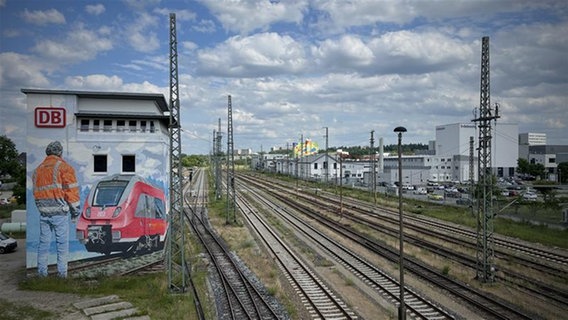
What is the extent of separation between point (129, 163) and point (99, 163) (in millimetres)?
1528

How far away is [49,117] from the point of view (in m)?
23.6

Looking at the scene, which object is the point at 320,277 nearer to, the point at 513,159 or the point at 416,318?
the point at 416,318

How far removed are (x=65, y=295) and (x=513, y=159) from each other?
368 ft

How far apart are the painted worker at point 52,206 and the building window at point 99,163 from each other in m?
1.48

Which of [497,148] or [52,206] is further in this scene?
[497,148]

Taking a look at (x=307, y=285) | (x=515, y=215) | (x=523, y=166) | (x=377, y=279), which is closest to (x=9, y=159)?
(x=307, y=285)

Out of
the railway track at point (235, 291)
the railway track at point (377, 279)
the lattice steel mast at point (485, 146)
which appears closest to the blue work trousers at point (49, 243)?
the railway track at point (235, 291)

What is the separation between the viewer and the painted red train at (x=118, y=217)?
77.7ft

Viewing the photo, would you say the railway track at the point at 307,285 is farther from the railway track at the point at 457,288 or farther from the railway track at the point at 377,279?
the railway track at the point at 457,288

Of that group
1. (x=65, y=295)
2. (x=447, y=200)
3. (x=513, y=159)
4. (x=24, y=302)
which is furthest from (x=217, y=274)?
(x=513, y=159)

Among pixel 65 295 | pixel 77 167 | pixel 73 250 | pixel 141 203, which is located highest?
pixel 77 167

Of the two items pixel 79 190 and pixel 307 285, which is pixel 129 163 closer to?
pixel 79 190

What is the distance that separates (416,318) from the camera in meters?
→ 16.4

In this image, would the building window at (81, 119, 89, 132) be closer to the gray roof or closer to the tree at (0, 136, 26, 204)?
the gray roof
